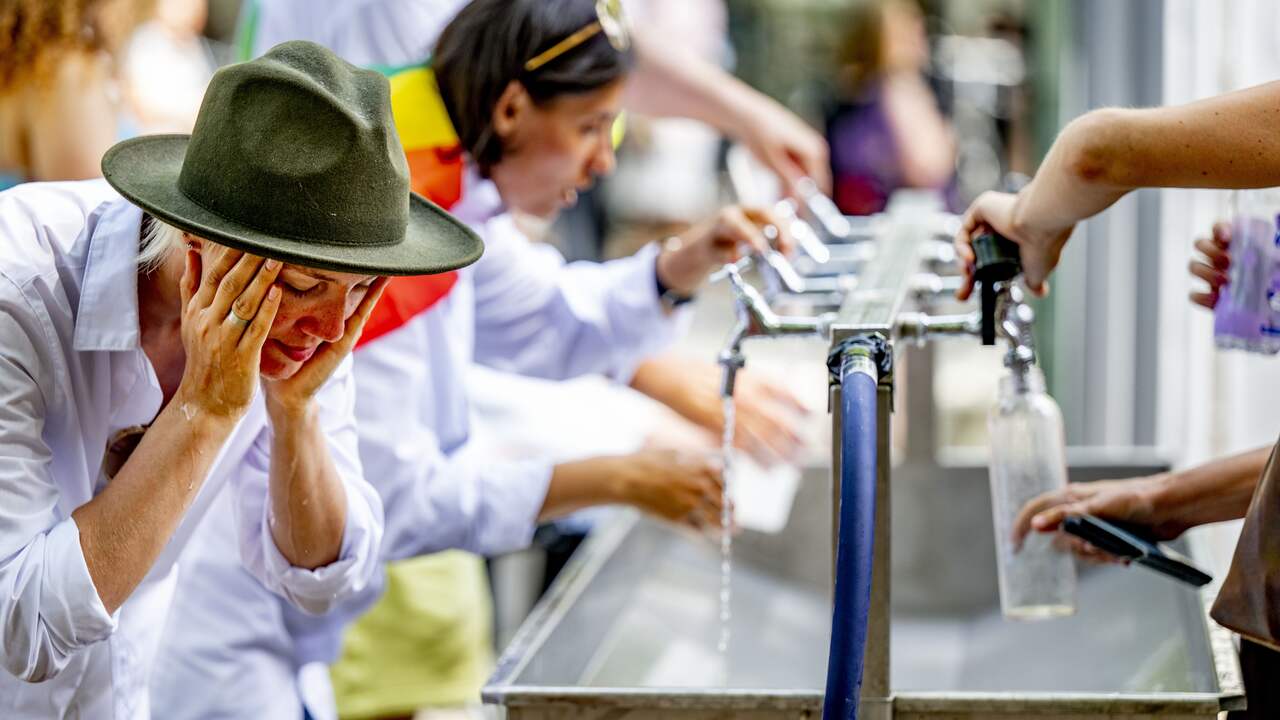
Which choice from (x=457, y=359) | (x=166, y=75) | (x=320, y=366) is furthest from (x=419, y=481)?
(x=166, y=75)

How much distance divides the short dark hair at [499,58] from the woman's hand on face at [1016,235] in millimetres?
687

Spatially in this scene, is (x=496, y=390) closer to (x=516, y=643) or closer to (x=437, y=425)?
(x=437, y=425)

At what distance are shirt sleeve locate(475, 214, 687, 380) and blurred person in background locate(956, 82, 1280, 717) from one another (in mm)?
888

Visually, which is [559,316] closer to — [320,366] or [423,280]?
[423,280]

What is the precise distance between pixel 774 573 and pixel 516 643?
1.07m

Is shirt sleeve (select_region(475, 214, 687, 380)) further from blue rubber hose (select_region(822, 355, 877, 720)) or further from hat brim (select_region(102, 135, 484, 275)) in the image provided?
blue rubber hose (select_region(822, 355, 877, 720))

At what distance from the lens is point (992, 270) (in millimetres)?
1448

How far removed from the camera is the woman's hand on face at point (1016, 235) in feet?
4.68

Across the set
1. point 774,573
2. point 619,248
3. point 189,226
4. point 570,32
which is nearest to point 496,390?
point 774,573

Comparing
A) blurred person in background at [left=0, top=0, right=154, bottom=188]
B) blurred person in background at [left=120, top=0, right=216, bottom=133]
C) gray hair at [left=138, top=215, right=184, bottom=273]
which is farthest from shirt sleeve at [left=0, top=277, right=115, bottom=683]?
blurred person in background at [left=120, top=0, right=216, bottom=133]

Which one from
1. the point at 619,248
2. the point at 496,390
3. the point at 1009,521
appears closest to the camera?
the point at 1009,521

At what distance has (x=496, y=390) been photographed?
11.1ft

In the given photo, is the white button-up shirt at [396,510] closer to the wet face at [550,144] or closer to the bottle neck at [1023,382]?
the wet face at [550,144]

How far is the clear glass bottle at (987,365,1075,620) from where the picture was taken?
62.7 inches
